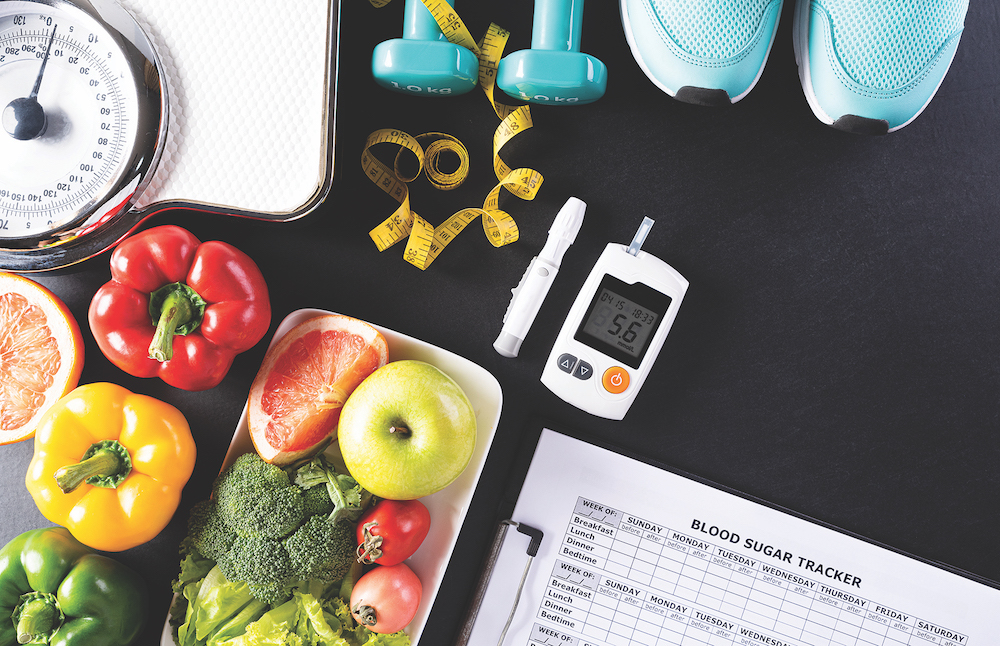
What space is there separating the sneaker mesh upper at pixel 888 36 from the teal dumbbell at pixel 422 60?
588 mm

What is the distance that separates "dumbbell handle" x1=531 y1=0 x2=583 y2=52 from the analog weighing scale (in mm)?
318

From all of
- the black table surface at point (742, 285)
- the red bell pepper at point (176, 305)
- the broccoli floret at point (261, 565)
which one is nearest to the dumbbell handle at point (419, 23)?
the black table surface at point (742, 285)

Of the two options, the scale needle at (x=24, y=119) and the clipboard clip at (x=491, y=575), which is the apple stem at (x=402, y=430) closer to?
the clipboard clip at (x=491, y=575)

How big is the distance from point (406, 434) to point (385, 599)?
0.25m

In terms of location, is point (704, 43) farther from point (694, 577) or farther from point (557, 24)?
point (694, 577)

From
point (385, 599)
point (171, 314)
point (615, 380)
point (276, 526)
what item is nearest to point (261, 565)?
point (276, 526)

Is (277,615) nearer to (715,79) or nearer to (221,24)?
(221,24)

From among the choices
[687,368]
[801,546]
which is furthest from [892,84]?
[801,546]

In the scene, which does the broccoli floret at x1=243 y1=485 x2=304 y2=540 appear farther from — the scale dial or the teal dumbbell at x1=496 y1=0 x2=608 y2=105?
the teal dumbbell at x1=496 y1=0 x2=608 y2=105

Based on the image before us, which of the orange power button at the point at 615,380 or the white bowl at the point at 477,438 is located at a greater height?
the orange power button at the point at 615,380

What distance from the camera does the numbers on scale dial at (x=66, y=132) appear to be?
814 mm

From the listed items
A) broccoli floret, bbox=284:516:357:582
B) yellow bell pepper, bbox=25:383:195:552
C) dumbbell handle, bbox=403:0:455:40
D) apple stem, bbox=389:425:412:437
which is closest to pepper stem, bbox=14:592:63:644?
yellow bell pepper, bbox=25:383:195:552

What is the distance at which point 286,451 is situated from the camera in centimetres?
92

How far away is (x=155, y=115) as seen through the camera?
84 centimetres
